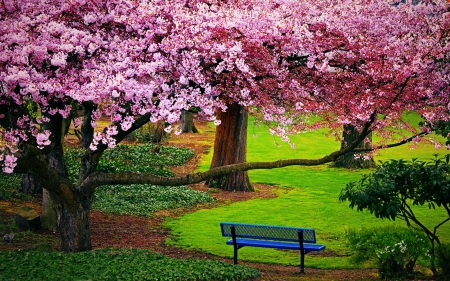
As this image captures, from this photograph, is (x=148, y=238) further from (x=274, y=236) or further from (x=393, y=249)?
(x=393, y=249)

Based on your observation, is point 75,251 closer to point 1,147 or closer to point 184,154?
point 1,147

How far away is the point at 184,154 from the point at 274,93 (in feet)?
62.5

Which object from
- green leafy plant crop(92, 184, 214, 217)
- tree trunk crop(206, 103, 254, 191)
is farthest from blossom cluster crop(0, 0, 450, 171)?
tree trunk crop(206, 103, 254, 191)

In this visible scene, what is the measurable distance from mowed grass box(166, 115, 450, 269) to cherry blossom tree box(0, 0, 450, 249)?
104 inches

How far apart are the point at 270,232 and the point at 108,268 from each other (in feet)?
11.2

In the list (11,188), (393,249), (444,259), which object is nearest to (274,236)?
(393,249)

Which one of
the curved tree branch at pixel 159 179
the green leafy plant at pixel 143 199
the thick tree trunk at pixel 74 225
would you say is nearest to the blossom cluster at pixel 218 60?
the curved tree branch at pixel 159 179

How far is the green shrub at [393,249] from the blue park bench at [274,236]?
3.16ft

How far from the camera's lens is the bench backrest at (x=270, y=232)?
10938 mm

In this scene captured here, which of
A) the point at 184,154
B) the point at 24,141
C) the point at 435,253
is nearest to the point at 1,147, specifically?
the point at 24,141

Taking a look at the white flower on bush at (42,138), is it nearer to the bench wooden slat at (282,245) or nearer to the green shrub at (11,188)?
the bench wooden slat at (282,245)

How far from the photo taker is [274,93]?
11672mm

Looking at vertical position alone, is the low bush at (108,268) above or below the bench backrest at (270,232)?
below

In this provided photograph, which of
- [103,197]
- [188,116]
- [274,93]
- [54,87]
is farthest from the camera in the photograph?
[188,116]
